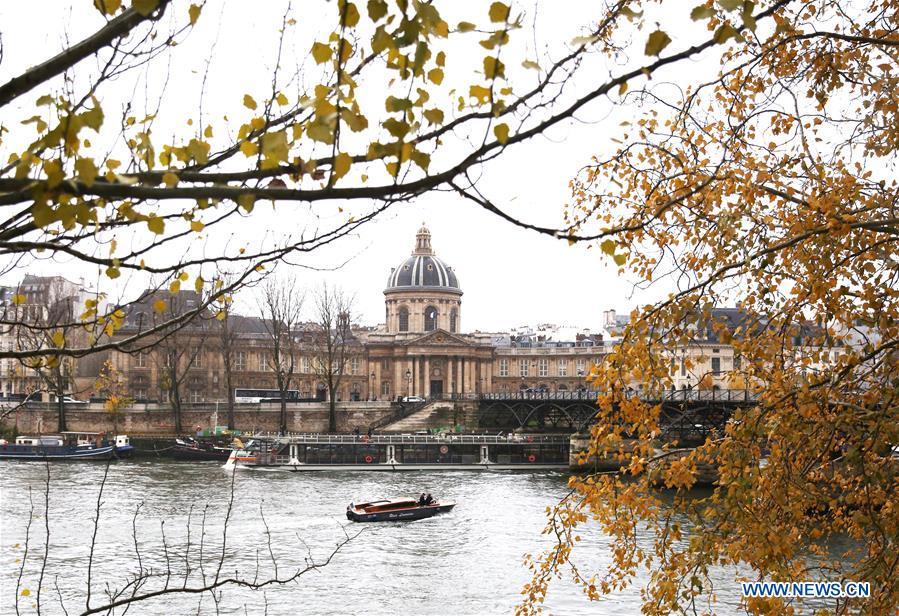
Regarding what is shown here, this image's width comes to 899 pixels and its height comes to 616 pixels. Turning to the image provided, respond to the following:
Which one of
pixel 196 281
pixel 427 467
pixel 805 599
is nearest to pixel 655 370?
pixel 196 281

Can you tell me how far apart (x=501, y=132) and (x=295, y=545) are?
2410cm

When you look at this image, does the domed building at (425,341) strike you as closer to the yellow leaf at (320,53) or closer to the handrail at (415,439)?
the handrail at (415,439)

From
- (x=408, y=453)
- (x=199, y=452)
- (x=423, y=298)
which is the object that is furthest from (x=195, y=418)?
(x=423, y=298)

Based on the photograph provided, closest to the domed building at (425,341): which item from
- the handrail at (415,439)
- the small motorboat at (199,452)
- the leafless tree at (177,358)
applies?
the leafless tree at (177,358)

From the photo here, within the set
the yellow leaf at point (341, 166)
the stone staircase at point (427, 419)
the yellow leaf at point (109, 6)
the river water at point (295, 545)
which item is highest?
the yellow leaf at point (109, 6)

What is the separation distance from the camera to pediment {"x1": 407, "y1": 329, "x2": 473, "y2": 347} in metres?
94.2

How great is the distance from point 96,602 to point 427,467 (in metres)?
34.3

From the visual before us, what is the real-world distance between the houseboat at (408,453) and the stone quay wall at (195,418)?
1593 cm

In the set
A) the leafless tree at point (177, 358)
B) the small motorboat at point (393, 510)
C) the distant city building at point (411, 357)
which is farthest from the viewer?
the distant city building at point (411, 357)

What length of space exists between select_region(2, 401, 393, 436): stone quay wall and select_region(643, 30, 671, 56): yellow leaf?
222 ft

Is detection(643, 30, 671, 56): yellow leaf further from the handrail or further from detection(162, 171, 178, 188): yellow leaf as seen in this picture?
the handrail

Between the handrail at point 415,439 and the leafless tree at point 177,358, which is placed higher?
the leafless tree at point 177,358

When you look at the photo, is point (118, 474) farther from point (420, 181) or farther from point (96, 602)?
point (420, 181)

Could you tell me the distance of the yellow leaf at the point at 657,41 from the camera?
288 centimetres
